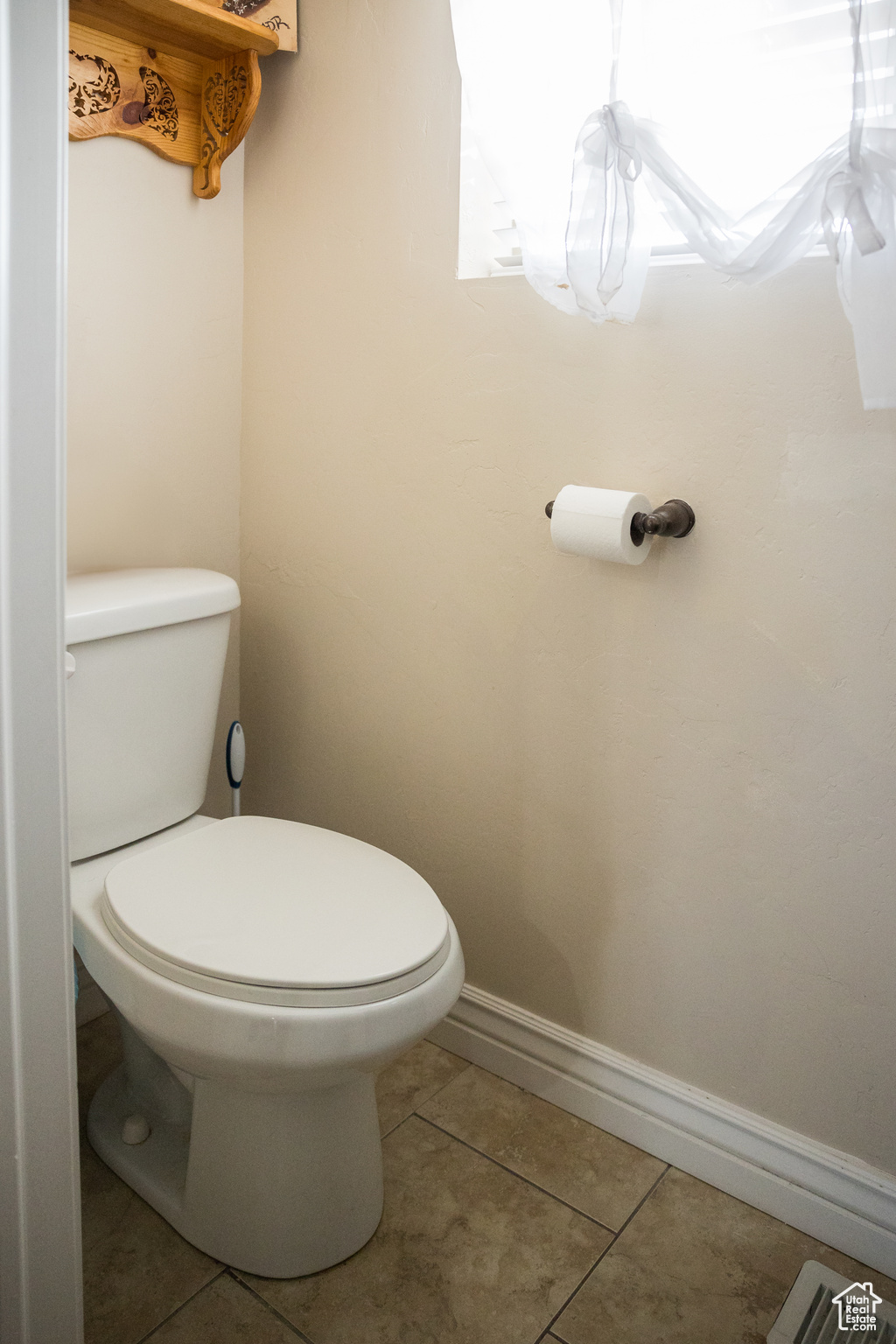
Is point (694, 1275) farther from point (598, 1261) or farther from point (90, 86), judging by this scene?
point (90, 86)

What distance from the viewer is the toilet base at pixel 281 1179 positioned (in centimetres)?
114

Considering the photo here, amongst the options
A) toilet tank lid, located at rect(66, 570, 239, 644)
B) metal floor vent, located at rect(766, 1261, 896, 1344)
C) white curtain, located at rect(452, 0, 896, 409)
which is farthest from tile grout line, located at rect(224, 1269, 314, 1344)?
white curtain, located at rect(452, 0, 896, 409)

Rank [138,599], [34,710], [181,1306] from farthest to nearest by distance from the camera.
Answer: [138,599], [181,1306], [34,710]

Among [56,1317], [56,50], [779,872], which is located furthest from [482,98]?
[56,1317]

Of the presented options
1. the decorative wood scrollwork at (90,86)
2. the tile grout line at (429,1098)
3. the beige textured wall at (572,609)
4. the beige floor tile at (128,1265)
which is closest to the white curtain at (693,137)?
the beige textured wall at (572,609)

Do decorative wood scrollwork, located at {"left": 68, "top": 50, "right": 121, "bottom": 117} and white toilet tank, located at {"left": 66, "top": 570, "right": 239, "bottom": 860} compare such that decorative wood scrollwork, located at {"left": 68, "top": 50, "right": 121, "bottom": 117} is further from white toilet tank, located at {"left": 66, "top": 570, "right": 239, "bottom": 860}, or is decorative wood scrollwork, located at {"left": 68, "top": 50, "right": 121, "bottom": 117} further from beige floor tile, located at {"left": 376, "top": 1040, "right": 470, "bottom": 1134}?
beige floor tile, located at {"left": 376, "top": 1040, "right": 470, "bottom": 1134}

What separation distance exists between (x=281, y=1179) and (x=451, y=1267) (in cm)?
25

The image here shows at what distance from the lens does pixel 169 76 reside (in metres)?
1.48

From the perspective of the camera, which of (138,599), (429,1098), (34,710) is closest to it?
(34,710)

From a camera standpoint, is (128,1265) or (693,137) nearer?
(693,137)

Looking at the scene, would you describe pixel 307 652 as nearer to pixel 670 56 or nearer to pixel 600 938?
pixel 600 938

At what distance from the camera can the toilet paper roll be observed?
3.78ft

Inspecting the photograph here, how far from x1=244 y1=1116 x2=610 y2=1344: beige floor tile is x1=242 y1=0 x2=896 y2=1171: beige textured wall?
265 mm

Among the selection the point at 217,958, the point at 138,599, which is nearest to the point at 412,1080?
the point at 217,958
